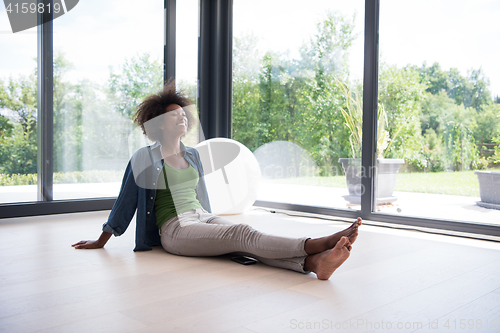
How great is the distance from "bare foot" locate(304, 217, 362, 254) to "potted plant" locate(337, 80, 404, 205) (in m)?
1.86

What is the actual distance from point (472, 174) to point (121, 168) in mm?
3170

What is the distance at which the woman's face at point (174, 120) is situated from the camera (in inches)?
95.3

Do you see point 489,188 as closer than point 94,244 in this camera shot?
No

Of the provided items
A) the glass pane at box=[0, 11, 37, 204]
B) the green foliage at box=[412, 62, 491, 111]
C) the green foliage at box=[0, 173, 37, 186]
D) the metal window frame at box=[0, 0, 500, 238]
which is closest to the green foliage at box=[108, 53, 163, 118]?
the metal window frame at box=[0, 0, 500, 238]

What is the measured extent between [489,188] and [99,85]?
3467 millimetres

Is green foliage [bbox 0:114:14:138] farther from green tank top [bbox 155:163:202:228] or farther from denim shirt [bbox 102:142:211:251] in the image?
green tank top [bbox 155:163:202:228]

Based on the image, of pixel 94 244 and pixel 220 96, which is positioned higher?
pixel 220 96

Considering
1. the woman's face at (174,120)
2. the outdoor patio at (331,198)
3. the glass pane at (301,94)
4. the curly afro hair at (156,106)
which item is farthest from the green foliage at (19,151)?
the glass pane at (301,94)

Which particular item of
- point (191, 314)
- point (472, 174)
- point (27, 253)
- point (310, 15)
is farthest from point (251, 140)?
point (191, 314)

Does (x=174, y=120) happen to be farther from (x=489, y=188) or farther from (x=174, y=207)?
(x=489, y=188)

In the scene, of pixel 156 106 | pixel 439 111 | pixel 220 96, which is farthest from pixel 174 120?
pixel 220 96

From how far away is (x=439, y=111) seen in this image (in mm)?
3244

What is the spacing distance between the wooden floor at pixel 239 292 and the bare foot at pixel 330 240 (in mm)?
158

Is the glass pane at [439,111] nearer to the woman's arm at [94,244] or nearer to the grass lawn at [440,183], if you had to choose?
the grass lawn at [440,183]
